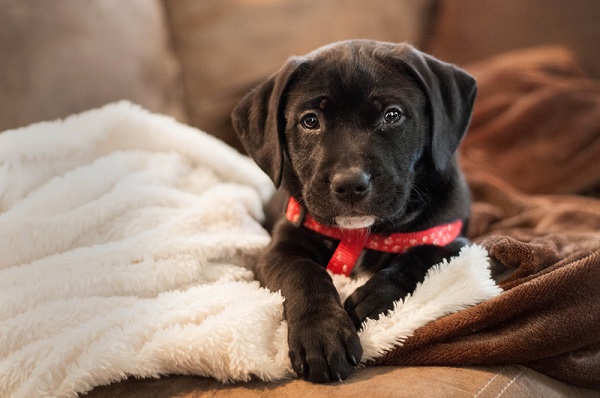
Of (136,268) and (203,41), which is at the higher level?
(203,41)

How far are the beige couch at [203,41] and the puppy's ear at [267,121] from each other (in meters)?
0.74

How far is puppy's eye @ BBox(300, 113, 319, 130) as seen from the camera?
1.96 metres

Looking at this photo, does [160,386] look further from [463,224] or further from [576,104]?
[576,104]

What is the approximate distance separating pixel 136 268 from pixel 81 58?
1078mm

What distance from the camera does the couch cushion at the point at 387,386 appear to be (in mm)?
1487

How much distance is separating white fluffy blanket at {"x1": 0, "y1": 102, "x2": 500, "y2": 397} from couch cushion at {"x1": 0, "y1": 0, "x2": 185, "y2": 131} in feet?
0.45

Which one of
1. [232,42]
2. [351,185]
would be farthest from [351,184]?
[232,42]

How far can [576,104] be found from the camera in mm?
3062

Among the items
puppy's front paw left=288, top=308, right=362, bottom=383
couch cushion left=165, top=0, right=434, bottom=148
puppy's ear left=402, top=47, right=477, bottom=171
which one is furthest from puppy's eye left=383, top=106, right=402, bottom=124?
couch cushion left=165, top=0, right=434, bottom=148

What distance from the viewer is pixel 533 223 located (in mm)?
2596

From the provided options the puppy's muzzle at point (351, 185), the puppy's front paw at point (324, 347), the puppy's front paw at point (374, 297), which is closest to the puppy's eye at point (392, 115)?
the puppy's muzzle at point (351, 185)

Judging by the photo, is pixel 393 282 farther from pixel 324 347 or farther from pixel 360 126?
pixel 360 126

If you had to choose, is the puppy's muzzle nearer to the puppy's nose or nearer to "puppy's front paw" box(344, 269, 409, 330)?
the puppy's nose

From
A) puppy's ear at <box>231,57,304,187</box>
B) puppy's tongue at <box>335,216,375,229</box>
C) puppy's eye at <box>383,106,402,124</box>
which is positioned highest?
puppy's eye at <box>383,106,402,124</box>
